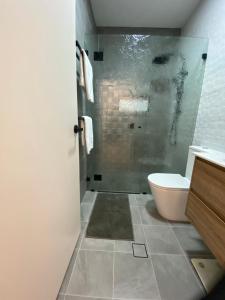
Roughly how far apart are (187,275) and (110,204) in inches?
42.9

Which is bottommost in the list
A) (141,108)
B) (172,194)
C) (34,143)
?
(172,194)

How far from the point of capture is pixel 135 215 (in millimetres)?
1850

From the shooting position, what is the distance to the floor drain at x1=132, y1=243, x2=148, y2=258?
1308 mm

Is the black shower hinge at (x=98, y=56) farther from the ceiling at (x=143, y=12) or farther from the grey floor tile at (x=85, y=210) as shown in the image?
the grey floor tile at (x=85, y=210)

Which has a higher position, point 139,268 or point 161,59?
point 161,59

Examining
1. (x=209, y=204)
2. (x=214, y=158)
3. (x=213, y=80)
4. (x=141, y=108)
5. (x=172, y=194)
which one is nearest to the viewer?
(x=209, y=204)

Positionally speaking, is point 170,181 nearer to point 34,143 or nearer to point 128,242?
point 128,242

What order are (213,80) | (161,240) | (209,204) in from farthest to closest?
(213,80), (161,240), (209,204)

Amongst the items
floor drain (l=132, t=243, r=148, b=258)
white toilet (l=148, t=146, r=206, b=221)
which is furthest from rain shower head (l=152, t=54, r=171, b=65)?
floor drain (l=132, t=243, r=148, b=258)

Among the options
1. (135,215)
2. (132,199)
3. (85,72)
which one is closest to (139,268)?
(135,215)

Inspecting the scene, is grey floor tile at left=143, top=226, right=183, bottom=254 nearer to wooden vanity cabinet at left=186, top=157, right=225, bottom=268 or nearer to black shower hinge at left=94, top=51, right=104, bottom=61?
wooden vanity cabinet at left=186, top=157, right=225, bottom=268

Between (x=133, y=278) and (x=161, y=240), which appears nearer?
(x=133, y=278)

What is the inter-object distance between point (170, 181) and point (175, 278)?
2.85ft

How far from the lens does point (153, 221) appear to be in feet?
5.74
